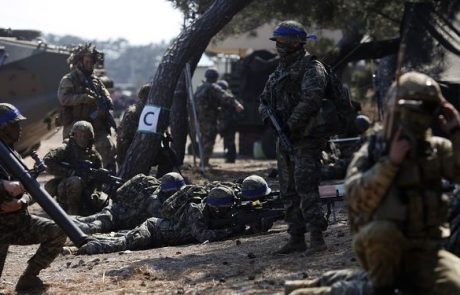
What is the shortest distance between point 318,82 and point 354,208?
3159mm

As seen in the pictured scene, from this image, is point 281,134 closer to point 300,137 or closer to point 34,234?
point 300,137

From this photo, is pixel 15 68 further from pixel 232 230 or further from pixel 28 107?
pixel 232 230

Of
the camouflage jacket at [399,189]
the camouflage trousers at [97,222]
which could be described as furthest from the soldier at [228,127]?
the camouflage jacket at [399,189]

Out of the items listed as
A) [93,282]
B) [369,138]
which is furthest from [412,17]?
[369,138]

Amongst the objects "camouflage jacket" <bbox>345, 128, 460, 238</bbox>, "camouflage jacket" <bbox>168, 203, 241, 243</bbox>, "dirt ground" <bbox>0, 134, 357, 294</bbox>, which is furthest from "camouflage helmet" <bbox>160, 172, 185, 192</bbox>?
"camouflage jacket" <bbox>345, 128, 460, 238</bbox>

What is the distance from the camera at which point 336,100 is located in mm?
8703

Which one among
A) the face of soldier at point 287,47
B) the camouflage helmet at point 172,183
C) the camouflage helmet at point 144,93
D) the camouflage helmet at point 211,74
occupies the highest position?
the face of soldier at point 287,47

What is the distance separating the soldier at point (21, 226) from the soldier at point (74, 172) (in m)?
3.80

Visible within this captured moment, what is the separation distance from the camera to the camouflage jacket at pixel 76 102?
13625 mm

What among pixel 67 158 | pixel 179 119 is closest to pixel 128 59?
pixel 179 119

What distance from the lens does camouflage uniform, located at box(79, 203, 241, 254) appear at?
9938 millimetres

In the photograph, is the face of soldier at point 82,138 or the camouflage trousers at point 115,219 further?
the face of soldier at point 82,138

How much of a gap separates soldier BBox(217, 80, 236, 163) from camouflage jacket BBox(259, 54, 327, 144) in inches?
414

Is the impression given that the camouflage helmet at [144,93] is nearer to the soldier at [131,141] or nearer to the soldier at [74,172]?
the soldier at [131,141]
